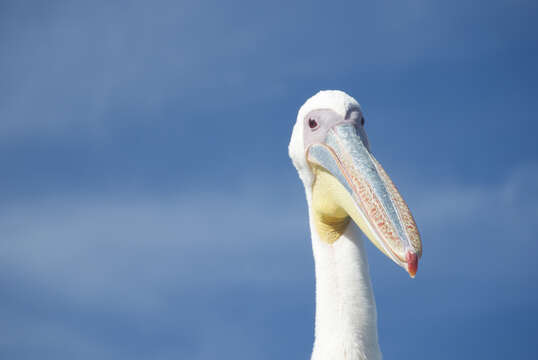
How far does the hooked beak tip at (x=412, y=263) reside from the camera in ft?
20.6

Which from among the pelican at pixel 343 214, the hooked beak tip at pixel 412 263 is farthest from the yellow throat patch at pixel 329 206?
the hooked beak tip at pixel 412 263

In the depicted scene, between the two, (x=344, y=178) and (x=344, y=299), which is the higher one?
(x=344, y=178)

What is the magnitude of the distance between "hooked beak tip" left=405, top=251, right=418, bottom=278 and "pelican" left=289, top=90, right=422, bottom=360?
0.40 meters

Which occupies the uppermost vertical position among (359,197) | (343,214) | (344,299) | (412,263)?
(343,214)

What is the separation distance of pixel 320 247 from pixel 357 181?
0.97 meters

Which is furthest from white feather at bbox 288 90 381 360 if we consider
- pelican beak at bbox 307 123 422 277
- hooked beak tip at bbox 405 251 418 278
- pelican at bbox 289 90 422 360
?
hooked beak tip at bbox 405 251 418 278

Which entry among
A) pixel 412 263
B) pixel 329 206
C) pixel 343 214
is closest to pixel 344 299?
pixel 343 214

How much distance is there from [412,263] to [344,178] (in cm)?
165

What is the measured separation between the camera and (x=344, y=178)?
775 cm

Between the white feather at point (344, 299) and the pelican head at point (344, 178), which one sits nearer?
the pelican head at point (344, 178)

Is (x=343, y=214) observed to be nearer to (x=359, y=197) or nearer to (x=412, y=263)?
(x=359, y=197)

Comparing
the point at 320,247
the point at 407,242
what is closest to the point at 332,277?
the point at 320,247

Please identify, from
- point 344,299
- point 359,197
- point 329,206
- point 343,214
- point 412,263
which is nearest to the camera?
point 412,263

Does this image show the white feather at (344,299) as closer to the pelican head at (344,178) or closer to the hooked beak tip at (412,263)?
the pelican head at (344,178)
